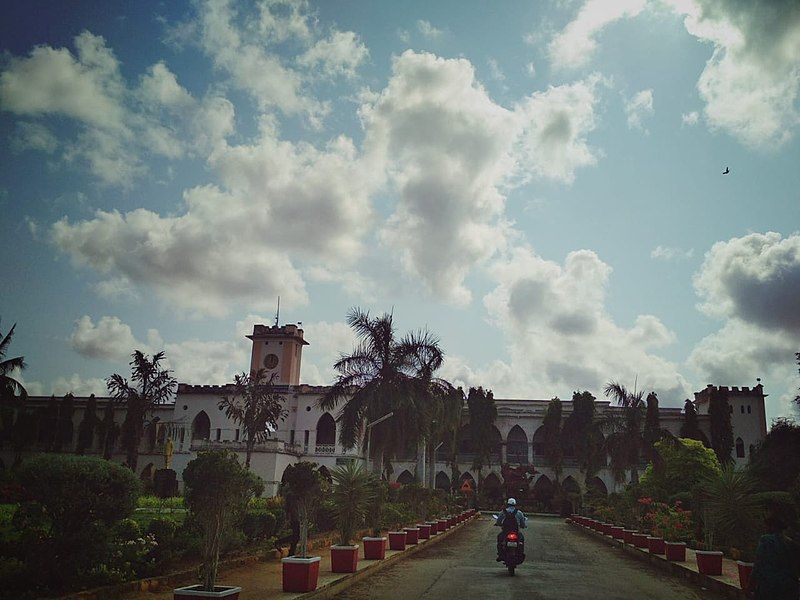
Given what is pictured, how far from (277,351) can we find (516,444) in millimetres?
24673

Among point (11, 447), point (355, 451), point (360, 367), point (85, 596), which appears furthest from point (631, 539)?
point (11, 447)

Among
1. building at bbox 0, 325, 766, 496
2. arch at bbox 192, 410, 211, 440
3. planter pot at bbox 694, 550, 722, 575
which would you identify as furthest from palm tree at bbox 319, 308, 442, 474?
arch at bbox 192, 410, 211, 440

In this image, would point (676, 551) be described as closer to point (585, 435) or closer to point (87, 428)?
point (585, 435)

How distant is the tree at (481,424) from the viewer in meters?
56.6

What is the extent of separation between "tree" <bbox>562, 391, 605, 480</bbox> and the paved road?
111 feet

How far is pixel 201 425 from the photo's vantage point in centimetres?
6066

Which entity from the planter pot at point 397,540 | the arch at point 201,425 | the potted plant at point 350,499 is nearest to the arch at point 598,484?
the arch at point 201,425

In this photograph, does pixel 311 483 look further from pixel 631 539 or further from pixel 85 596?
pixel 631 539

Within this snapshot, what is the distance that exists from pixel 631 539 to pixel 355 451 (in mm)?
35635

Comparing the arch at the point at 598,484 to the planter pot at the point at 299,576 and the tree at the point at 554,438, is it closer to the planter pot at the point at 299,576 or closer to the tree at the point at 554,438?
the tree at the point at 554,438

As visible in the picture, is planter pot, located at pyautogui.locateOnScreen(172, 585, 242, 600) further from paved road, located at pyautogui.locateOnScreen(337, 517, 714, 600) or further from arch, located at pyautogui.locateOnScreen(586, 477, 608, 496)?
arch, located at pyautogui.locateOnScreen(586, 477, 608, 496)

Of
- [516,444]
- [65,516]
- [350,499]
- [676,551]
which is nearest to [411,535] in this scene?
[350,499]

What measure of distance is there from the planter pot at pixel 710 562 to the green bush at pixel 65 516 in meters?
11.5

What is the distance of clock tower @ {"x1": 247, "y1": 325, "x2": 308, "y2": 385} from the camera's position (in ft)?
216
